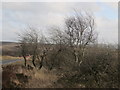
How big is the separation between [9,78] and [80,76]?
4806mm

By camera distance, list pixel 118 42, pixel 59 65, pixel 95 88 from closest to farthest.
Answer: pixel 95 88 < pixel 118 42 < pixel 59 65

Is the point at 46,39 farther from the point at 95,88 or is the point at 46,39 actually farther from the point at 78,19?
the point at 95,88

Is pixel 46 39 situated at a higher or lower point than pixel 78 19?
lower

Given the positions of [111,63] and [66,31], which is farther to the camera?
[66,31]

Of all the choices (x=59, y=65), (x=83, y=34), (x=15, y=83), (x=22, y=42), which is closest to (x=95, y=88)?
(x=15, y=83)

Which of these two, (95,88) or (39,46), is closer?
(95,88)

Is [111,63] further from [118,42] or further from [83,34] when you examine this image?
[83,34]

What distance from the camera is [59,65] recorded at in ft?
65.7

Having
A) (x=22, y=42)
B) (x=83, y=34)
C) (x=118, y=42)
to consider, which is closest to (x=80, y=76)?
(x=118, y=42)

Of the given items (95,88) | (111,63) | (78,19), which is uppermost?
(78,19)

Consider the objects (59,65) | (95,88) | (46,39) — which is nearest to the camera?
(95,88)

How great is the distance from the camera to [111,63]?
39.7ft

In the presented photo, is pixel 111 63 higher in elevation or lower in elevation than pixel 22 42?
lower

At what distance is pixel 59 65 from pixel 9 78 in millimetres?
9620
